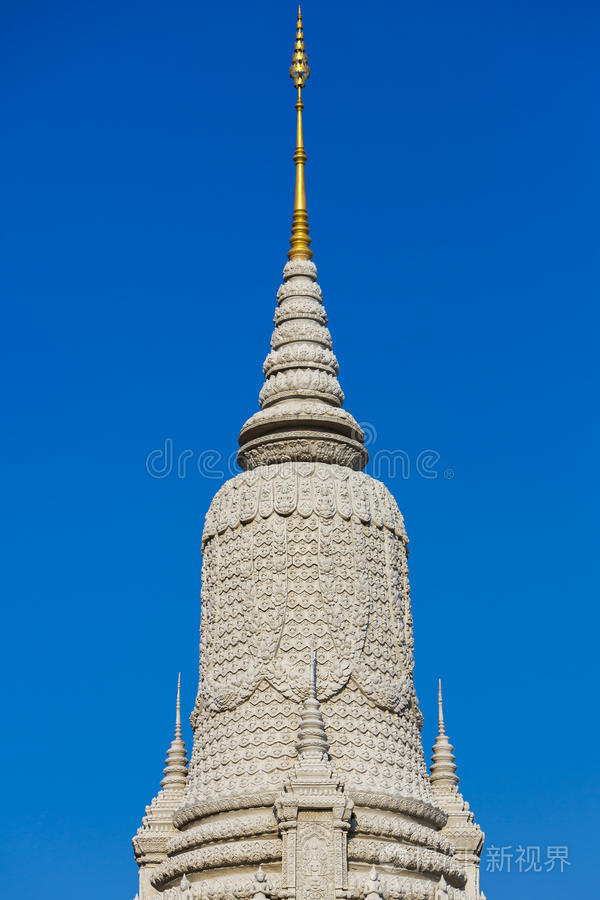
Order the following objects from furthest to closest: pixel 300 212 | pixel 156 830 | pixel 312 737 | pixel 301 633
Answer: pixel 300 212, pixel 156 830, pixel 301 633, pixel 312 737

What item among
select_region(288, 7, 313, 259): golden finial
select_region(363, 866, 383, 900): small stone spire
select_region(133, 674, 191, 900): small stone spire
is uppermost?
select_region(288, 7, 313, 259): golden finial

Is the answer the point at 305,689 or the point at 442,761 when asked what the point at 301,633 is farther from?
the point at 442,761

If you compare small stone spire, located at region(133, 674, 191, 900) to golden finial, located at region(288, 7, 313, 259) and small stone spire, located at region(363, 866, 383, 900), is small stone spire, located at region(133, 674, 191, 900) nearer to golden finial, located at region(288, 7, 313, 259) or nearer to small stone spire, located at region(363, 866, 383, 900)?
small stone spire, located at region(363, 866, 383, 900)

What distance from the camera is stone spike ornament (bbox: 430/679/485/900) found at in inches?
1294

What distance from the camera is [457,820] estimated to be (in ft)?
109

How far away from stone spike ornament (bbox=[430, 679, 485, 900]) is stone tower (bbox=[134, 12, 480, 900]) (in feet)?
1.33

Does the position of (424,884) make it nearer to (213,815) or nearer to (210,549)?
(213,815)

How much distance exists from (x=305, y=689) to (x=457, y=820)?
18.3ft

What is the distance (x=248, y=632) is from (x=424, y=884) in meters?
6.10

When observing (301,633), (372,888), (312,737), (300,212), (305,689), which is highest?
(300,212)

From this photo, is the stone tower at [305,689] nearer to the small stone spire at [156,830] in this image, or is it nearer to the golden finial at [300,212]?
the small stone spire at [156,830]

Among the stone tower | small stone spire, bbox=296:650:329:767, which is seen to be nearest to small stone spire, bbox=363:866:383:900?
the stone tower

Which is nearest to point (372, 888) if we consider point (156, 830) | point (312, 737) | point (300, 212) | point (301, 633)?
point (312, 737)

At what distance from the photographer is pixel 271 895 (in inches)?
1091
